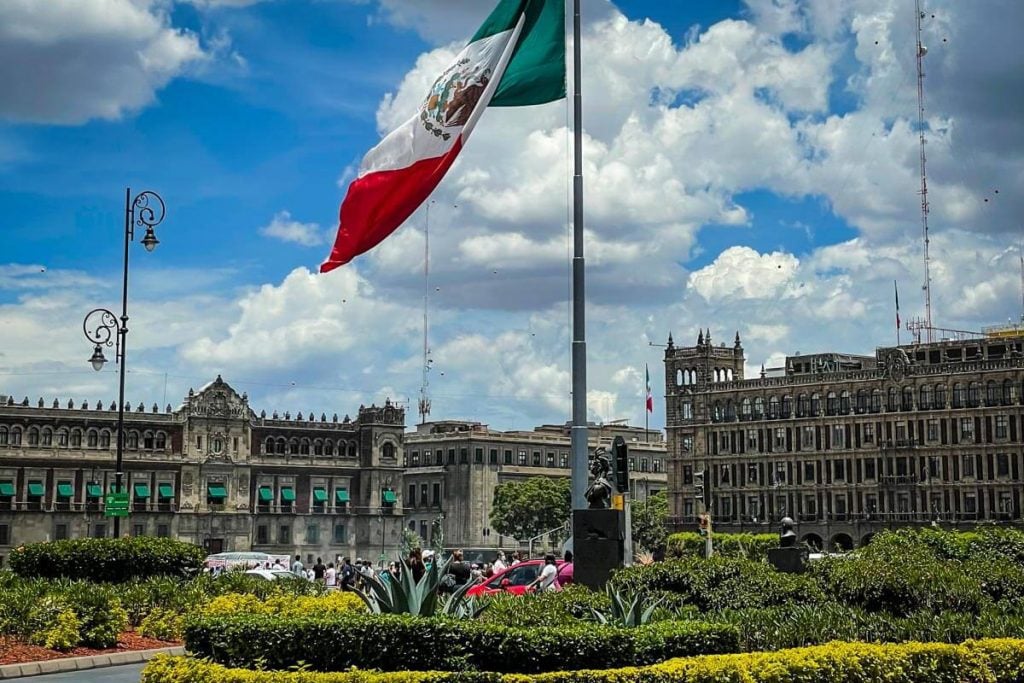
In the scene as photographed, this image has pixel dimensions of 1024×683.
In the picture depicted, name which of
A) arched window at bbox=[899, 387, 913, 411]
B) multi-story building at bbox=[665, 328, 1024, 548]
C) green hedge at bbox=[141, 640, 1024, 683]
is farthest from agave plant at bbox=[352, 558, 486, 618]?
arched window at bbox=[899, 387, 913, 411]

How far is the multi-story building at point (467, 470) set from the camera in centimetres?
11681

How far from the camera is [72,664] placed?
2033 centimetres

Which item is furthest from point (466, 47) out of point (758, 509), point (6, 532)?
point (758, 509)

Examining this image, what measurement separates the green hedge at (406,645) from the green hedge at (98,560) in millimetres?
12623

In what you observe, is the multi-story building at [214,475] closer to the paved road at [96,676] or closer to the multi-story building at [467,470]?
the multi-story building at [467,470]

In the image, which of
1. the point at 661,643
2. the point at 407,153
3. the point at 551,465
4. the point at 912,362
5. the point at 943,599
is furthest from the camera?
the point at 551,465

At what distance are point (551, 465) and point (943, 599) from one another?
107 meters

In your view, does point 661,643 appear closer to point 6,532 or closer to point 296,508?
point 6,532

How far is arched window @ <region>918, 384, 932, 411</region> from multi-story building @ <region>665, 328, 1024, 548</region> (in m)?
0.08

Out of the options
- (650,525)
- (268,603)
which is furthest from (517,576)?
(650,525)

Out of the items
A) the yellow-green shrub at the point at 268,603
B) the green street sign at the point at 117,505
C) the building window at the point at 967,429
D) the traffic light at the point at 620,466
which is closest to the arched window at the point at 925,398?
the building window at the point at 967,429

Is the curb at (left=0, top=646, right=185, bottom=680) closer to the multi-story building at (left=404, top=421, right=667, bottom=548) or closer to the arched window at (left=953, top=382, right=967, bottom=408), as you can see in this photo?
the arched window at (left=953, top=382, right=967, bottom=408)

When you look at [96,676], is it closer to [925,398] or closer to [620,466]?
[620,466]

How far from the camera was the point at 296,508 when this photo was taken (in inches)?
4053
